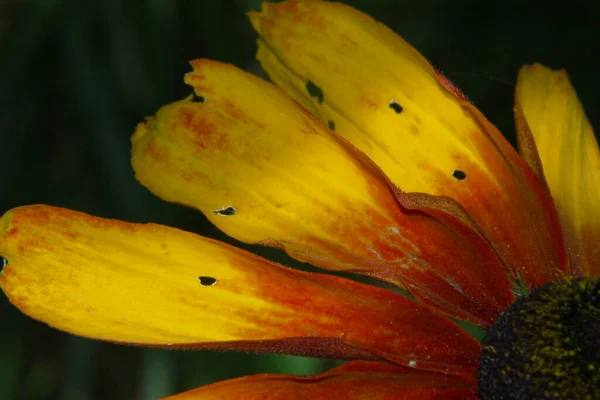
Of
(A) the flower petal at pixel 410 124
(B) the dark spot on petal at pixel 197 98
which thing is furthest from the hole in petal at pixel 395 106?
(B) the dark spot on petal at pixel 197 98

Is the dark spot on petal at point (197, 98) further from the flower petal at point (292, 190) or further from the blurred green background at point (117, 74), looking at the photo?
the blurred green background at point (117, 74)

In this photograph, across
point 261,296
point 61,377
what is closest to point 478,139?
point 261,296

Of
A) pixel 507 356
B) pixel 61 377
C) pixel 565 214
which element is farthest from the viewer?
pixel 61 377

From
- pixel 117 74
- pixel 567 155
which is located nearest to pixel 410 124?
pixel 567 155

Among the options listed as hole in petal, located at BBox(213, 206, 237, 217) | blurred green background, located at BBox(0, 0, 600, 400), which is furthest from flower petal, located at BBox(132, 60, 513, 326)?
blurred green background, located at BBox(0, 0, 600, 400)

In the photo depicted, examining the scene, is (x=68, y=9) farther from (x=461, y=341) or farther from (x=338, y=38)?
(x=461, y=341)

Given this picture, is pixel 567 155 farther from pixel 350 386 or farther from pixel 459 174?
pixel 350 386
